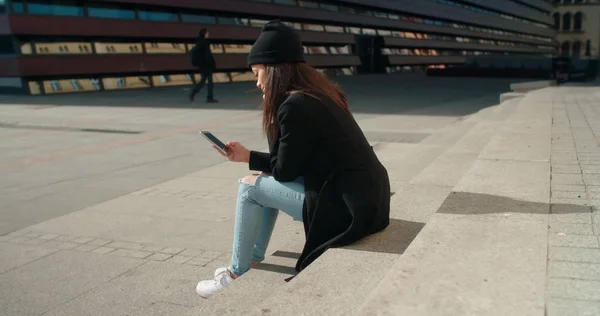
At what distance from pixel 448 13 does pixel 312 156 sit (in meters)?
54.8

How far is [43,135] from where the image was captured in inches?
363

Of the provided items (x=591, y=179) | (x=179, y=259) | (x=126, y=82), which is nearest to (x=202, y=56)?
(x=126, y=82)

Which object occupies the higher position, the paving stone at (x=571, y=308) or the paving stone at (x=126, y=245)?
the paving stone at (x=571, y=308)

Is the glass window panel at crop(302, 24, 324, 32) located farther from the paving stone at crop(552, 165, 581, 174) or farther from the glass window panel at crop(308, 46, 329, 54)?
the paving stone at crop(552, 165, 581, 174)

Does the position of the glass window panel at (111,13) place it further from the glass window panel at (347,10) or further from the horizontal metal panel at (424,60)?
the horizontal metal panel at (424,60)

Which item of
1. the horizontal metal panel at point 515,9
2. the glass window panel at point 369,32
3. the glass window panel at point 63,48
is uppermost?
the horizontal metal panel at point 515,9

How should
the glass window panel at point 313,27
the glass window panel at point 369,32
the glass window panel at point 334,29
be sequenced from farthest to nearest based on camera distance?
the glass window panel at point 369,32
the glass window panel at point 334,29
the glass window panel at point 313,27

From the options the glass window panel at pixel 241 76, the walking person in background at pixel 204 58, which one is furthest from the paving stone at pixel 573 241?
the glass window panel at pixel 241 76

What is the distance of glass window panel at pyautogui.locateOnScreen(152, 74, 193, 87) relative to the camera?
24.0 m

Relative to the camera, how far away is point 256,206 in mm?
3059

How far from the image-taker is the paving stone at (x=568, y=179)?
13.5 feet

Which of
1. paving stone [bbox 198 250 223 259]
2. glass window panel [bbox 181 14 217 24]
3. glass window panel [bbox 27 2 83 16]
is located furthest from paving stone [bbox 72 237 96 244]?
glass window panel [bbox 181 14 217 24]

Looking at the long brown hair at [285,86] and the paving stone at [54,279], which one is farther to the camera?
the paving stone at [54,279]

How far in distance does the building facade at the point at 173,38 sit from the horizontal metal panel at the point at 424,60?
5.2 inches
